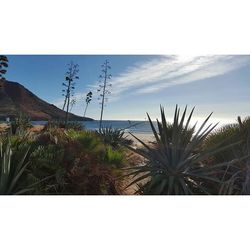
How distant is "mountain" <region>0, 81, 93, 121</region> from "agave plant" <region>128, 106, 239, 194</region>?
135 cm

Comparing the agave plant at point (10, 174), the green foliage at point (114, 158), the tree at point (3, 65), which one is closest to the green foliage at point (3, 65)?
the tree at point (3, 65)

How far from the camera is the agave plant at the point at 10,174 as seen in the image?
2875mm

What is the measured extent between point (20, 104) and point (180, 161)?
1892mm

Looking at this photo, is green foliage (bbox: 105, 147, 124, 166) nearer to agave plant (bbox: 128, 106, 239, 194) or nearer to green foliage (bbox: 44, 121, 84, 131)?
agave plant (bbox: 128, 106, 239, 194)

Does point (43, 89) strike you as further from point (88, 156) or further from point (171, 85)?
point (171, 85)

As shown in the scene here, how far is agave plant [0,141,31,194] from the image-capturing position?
2.88 m

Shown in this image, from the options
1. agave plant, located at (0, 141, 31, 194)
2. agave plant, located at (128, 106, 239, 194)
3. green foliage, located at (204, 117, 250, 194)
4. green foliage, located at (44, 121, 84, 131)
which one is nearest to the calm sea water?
green foliage, located at (44, 121, 84, 131)

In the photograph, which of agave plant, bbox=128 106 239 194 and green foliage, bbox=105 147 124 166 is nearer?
agave plant, bbox=128 106 239 194

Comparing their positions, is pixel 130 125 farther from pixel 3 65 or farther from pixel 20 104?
pixel 3 65
